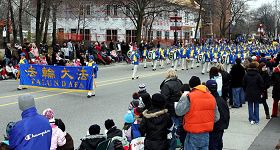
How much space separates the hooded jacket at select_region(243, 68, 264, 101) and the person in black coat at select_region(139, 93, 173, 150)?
478cm

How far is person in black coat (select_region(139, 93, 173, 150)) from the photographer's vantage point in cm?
684

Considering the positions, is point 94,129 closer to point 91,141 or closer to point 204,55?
point 91,141

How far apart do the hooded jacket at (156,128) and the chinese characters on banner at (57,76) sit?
30.7ft

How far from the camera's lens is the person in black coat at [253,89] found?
1103 cm

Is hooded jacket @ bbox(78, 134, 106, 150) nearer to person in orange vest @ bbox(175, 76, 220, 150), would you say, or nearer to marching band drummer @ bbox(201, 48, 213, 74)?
person in orange vest @ bbox(175, 76, 220, 150)

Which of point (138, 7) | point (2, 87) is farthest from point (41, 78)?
point (138, 7)

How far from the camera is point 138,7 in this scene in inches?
1597

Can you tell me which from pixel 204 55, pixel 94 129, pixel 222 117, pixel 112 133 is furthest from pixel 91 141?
pixel 204 55

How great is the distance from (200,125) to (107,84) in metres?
13.3

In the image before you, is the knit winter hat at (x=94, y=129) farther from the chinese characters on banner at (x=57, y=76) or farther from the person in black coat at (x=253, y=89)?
the chinese characters on banner at (x=57, y=76)

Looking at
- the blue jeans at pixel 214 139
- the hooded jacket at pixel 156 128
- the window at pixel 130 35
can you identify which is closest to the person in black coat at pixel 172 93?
the blue jeans at pixel 214 139

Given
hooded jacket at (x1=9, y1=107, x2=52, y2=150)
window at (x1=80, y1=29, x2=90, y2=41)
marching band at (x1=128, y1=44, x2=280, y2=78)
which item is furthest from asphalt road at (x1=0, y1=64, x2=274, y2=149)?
window at (x1=80, y1=29, x2=90, y2=41)

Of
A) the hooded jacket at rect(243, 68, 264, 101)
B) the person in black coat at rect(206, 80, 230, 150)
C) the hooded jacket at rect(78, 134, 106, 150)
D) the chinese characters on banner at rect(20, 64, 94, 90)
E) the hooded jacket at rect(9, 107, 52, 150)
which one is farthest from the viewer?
the chinese characters on banner at rect(20, 64, 94, 90)

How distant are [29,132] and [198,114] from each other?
2979mm
